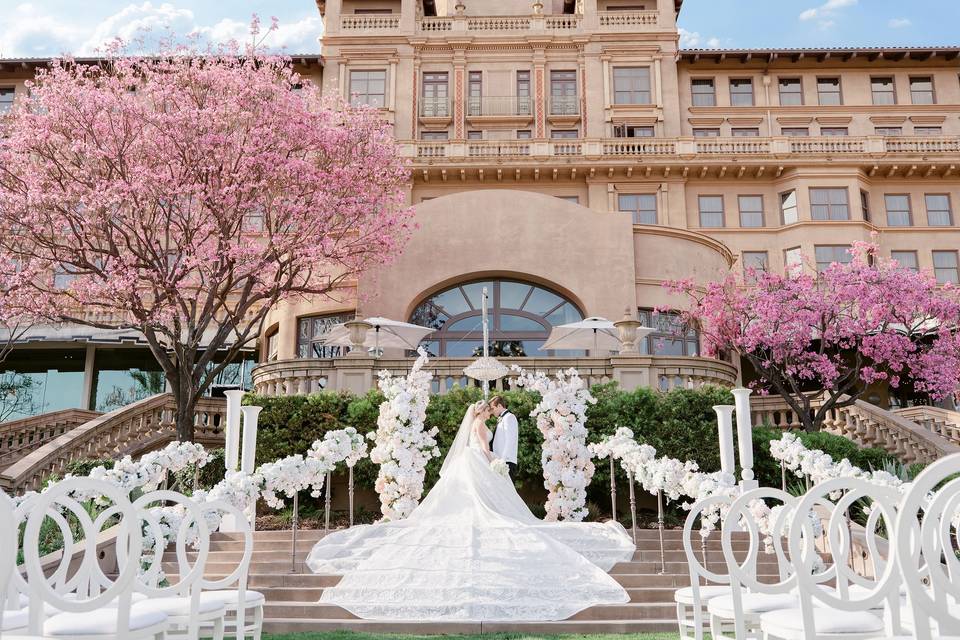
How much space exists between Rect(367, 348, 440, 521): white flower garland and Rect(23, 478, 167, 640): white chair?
23.7ft

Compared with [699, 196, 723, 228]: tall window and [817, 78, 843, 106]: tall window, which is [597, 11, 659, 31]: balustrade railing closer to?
[817, 78, 843, 106]: tall window

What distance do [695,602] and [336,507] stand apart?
10.1 meters

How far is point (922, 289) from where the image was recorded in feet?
73.8

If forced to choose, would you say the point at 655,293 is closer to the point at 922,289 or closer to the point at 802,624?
the point at 922,289

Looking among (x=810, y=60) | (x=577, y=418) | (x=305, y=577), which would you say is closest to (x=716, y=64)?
(x=810, y=60)

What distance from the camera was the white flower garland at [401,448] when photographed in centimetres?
1254

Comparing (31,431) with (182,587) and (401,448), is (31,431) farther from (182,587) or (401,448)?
(182,587)

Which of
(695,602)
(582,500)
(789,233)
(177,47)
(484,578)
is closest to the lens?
(695,602)

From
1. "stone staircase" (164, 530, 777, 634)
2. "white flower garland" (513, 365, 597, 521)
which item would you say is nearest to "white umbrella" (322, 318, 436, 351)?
"white flower garland" (513, 365, 597, 521)

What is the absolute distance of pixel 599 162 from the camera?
109ft

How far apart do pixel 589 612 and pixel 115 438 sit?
42.1 feet

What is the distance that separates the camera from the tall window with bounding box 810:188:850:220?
33.5 meters

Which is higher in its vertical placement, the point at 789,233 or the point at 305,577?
the point at 789,233

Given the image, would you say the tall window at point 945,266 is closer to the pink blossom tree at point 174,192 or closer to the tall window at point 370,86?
the tall window at point 370,86
